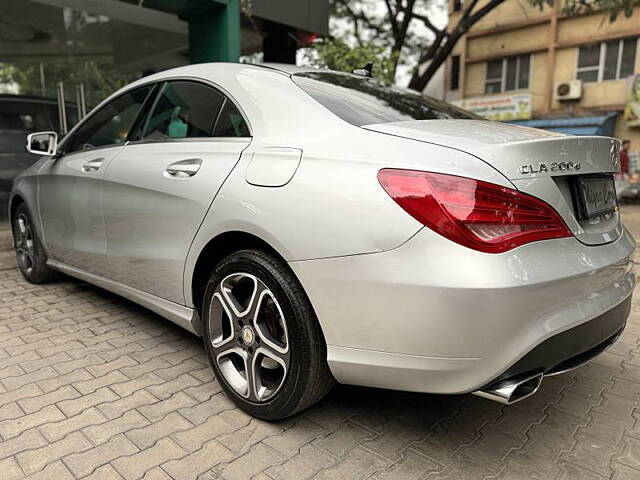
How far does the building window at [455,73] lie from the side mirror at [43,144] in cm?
1990

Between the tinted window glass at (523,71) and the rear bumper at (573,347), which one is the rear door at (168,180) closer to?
the rear bumper at (573,347)

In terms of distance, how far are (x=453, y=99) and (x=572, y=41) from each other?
4.92 metres

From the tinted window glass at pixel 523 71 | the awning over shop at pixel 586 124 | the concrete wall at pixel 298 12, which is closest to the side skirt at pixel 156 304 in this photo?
the concrete wall at pixel 298 12

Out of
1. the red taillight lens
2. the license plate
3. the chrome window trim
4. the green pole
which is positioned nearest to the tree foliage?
the green pole

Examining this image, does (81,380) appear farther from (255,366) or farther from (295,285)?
(295,285)

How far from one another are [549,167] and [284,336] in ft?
3.91

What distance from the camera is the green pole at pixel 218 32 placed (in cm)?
680

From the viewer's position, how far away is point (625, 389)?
2598 mm

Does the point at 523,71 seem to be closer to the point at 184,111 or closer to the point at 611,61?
the point at 611,61

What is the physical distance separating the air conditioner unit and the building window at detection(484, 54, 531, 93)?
55.4 inches

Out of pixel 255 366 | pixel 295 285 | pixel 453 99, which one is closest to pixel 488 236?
pixel 295 285

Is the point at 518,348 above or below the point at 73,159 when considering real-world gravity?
below

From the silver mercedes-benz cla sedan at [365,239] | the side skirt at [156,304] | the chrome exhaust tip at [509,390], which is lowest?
the side skirt at [156,304]

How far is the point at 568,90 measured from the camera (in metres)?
17.8
